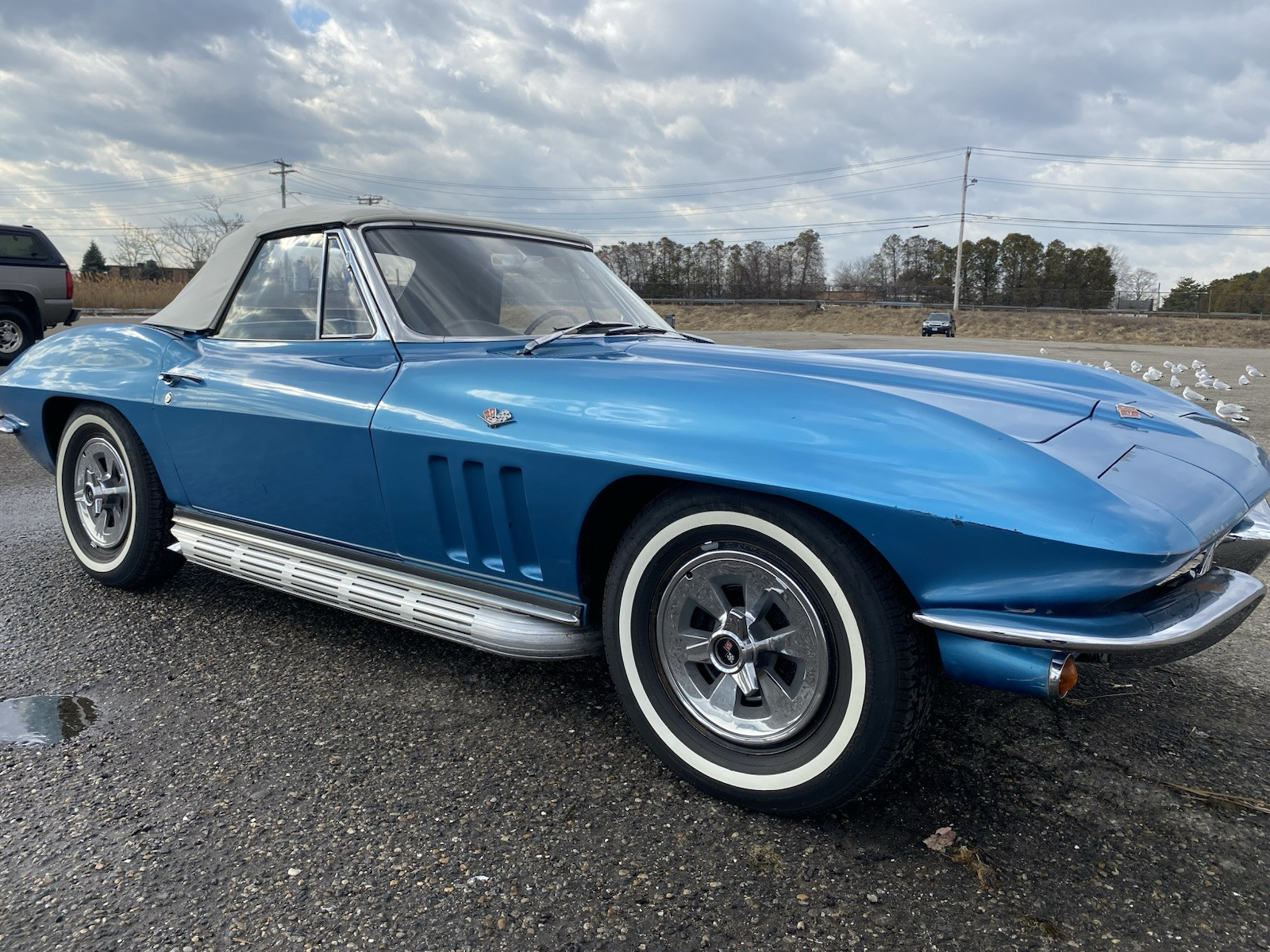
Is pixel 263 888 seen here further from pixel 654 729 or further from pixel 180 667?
pixel 180 667

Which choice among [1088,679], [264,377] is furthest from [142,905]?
[1088,679]

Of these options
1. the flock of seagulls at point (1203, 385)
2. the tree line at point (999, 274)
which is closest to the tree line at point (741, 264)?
the tree line at point (999, 274)

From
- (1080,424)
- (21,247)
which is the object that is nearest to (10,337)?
(21,247)

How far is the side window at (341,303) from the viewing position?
2785 millimetres

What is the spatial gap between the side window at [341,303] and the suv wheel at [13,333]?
40.1 feet

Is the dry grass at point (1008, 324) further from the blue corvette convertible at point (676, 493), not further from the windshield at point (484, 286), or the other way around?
the blue corvette convertible at point (676, 493)

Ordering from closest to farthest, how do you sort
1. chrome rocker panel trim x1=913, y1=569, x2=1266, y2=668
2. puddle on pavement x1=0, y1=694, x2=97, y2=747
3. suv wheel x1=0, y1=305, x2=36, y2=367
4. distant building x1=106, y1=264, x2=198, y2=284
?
chrome rocker panel trim x1=913, y1=569, x2=1266, y2=668 → puddle on pavement x1=0, y1=694, x2=97, y2=747 → suv wheel x1=0, y1=305, x2=36, y2=367 → distant building x1=106, y1=264, x2=198, y2=284

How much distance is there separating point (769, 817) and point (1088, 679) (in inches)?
52.7

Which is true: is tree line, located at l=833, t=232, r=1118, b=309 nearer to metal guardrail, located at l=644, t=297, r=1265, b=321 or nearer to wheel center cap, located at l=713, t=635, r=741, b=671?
metal guardrail, located at l=644, t=297, r=1265, b=321

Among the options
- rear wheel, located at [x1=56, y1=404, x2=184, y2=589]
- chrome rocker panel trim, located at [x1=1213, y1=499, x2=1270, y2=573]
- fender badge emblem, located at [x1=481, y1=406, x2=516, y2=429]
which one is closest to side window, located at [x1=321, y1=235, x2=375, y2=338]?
fender badge emblem, located at [x1=481, y1=406, x2=516, y2=429]

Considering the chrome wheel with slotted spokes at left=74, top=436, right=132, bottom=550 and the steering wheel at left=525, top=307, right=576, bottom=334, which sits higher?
the steering wheel at left=525, top=307, right=576, bottom=334

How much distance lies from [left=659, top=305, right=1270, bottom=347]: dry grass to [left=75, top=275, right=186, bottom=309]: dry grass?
2321 centimetres

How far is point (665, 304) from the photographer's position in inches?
2164

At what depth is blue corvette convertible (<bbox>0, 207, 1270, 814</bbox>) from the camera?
167 cm
